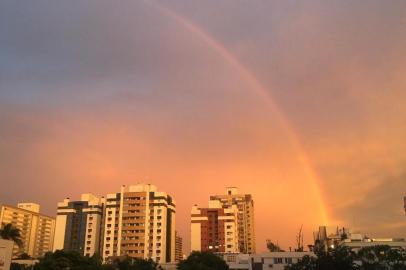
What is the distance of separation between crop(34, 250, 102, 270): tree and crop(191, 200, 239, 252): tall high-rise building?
240ft

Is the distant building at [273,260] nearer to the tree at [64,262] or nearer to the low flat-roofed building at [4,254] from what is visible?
the tree at [64,262]

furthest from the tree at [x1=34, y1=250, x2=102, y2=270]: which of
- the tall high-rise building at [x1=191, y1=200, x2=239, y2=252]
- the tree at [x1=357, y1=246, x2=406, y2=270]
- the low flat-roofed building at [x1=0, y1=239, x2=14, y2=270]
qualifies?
the tall high-rise building at [x1=191, y1=200, x2=239, y2=252]

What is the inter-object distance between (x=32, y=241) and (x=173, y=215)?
5573 cm

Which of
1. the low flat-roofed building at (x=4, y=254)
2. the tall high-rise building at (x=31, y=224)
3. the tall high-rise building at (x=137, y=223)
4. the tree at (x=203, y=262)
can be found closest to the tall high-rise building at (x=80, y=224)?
the tall high-rise building at (x=137, y=223)

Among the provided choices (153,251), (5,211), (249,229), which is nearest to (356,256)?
(153,251)

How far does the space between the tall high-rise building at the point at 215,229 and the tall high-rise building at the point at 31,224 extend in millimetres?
51620

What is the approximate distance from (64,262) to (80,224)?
260 feet

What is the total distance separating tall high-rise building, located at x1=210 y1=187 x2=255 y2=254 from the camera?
13500cm

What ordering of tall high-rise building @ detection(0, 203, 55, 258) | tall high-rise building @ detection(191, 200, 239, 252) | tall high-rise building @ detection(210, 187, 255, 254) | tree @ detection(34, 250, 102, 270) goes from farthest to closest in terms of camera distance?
tall high-rise building @ detection(0, 203, 55, 258)
tall high-rise building @ detection(210, 187, 255, 254)
tall high-rise building @ detection(191, 200, 239, 252)
tree @ detection(34, 250, 102, 270)

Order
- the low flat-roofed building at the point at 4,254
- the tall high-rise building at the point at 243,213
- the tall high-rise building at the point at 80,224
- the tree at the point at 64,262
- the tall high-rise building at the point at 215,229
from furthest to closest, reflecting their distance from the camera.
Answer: the tall high-rise building at the point at 243,213, the tall high-rise building at the point at 215,229, the tall high-rise building at the point at 80,224, the tree at the point at 64,262, the low flat-roofed building at the point at 4,254

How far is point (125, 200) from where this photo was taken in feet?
376

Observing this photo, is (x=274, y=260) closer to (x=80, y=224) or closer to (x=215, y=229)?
(x=215, y=229)

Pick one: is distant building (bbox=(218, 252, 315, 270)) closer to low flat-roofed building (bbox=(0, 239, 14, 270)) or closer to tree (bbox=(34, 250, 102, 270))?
tree (bbox=(34, 250, 102, 270))

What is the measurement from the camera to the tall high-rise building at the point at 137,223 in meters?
111
